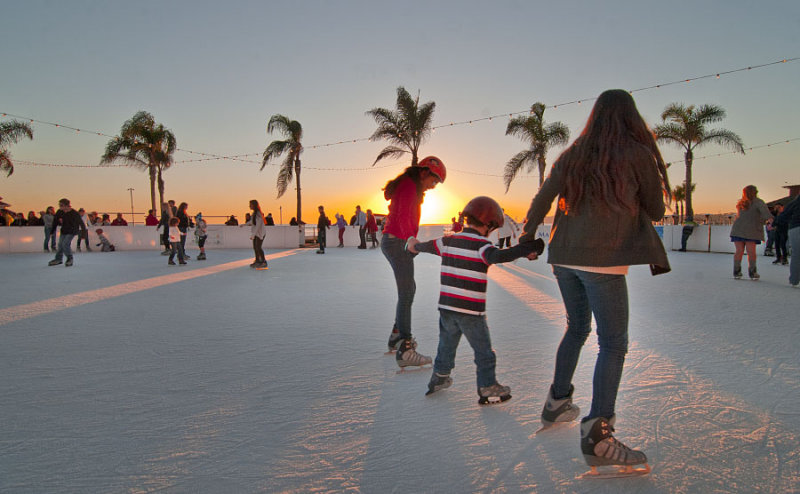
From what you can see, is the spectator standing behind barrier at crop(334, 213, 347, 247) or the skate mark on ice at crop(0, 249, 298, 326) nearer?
the skate mark on ice at crop(0, 249, 298, 326)

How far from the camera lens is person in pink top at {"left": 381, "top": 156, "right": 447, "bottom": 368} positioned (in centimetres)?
317

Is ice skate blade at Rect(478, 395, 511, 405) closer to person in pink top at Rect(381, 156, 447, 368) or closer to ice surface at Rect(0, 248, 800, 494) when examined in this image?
ice surface at Rect(0, 248, 800, 494)

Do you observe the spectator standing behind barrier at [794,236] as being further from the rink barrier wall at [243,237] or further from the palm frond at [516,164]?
the palm frond at [516,164]

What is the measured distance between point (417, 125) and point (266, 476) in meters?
21.4

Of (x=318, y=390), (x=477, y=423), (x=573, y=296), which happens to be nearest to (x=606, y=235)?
(x=573, y=296)

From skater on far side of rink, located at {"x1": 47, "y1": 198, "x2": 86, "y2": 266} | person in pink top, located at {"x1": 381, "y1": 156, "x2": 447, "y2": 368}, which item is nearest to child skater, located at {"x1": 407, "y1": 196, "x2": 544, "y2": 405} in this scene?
person in pink top, located at {"x1": 381, "y1": 156, "x2": 447, "y2": 368}

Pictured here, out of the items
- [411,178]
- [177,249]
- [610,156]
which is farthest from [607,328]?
[177,249]

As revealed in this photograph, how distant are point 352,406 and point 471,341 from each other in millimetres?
717

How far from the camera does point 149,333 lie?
4023mm

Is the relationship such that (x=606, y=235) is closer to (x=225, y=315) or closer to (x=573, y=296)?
(x=573, y=296)

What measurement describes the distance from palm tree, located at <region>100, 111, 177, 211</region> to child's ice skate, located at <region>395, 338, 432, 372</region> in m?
27.0

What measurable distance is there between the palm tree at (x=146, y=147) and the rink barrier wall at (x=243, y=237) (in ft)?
23.5

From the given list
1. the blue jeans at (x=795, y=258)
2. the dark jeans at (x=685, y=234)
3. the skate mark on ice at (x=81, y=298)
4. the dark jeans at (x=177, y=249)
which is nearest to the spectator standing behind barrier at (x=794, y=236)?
the blue jeans at (x=795, y=258)

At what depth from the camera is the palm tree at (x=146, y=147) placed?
2475cm
